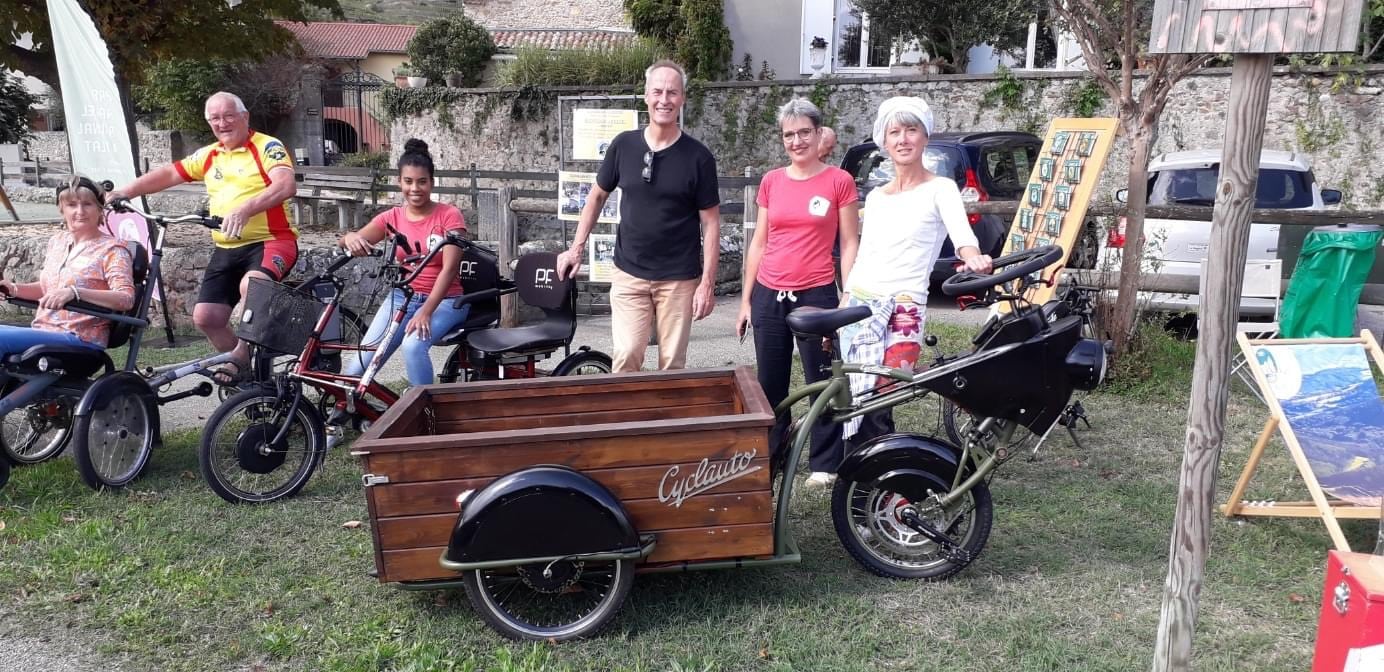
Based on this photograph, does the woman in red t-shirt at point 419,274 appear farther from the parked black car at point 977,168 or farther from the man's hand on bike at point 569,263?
the parked black car at point 977,168

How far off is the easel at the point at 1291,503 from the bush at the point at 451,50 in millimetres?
18687

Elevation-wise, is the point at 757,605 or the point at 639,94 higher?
the point at 639,94

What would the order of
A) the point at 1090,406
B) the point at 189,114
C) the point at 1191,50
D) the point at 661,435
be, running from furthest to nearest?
the point at 189,114, the point at 1090,406, the point at 661,435, the point at 1191,50

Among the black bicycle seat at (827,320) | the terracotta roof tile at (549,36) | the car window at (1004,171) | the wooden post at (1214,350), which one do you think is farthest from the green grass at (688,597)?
the terracotta roof tile at (549,36)

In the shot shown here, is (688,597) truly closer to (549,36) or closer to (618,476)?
(618,476)

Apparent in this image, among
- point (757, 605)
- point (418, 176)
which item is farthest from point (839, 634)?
point (418, 176)

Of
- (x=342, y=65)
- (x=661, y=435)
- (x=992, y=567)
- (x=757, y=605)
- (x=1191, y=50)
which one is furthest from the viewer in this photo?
(x=342, y=65)

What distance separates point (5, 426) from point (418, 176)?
227 centimetres

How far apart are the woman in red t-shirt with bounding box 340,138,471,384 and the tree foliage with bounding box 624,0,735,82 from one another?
1286 cm

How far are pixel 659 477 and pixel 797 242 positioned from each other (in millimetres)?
1407

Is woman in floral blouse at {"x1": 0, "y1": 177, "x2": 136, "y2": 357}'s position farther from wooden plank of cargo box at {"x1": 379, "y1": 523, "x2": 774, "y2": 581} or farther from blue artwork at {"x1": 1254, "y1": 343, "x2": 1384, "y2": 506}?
blue artwork at {"x1": 1254, "y1": 343, "x2": 1384, "y2": 506}

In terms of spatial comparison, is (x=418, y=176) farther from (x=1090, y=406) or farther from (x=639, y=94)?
(x=639, y=94)

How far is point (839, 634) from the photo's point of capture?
10.7 feet

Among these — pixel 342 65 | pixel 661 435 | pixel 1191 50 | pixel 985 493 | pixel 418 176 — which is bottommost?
pixel 985 493
